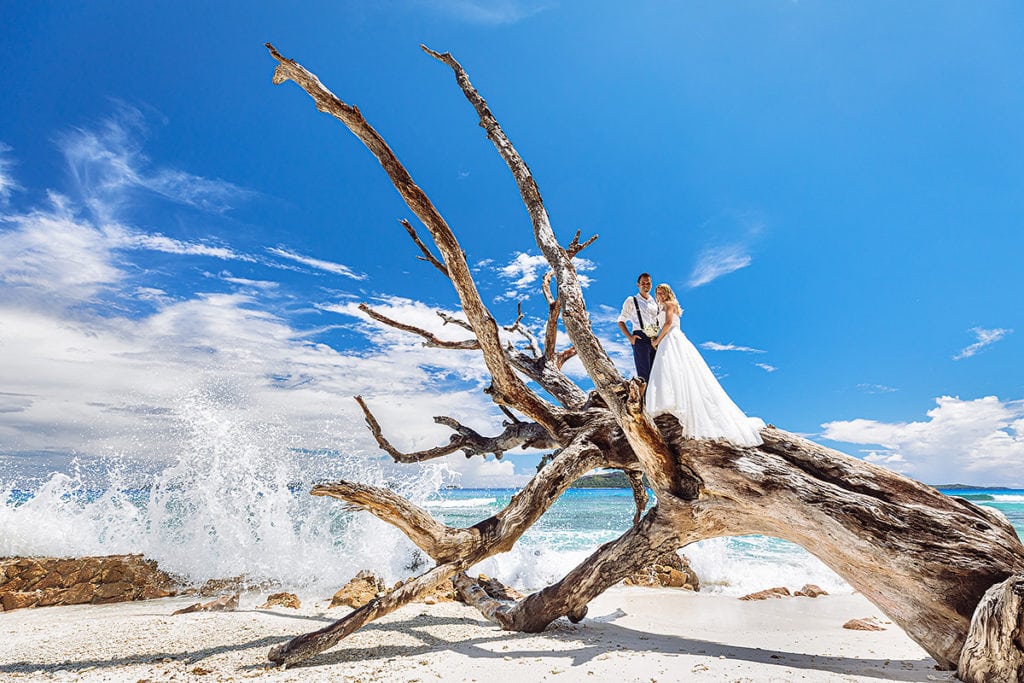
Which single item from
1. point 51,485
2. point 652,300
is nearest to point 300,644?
point 652,300

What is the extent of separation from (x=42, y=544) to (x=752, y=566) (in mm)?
13314

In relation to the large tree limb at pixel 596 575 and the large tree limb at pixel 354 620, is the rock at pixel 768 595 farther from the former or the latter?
the large tree limb at pixel 354 620

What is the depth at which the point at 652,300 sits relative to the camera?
217 inches

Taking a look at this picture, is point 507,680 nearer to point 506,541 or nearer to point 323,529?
point 506,541

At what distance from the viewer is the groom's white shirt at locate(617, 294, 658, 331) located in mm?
5379

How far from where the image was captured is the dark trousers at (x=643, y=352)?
17.7ft

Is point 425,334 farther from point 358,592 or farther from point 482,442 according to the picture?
point 358,592

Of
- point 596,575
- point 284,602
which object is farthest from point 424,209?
point 284,602

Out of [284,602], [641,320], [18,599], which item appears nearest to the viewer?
[641,320]

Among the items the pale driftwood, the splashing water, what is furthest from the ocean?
the pale driftwood

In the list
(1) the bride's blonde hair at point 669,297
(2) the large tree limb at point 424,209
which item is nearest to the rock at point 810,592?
(1) the bride's blonde hair at point 669,297

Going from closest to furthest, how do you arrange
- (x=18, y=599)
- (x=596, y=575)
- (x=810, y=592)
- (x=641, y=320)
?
1. (x=596, y=575)
2. (x=641, y=320)
3. (x=18, y=599)
4. (x=810, y=592)

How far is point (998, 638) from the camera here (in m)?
3.07

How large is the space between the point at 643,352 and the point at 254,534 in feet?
Answer: 26.6
